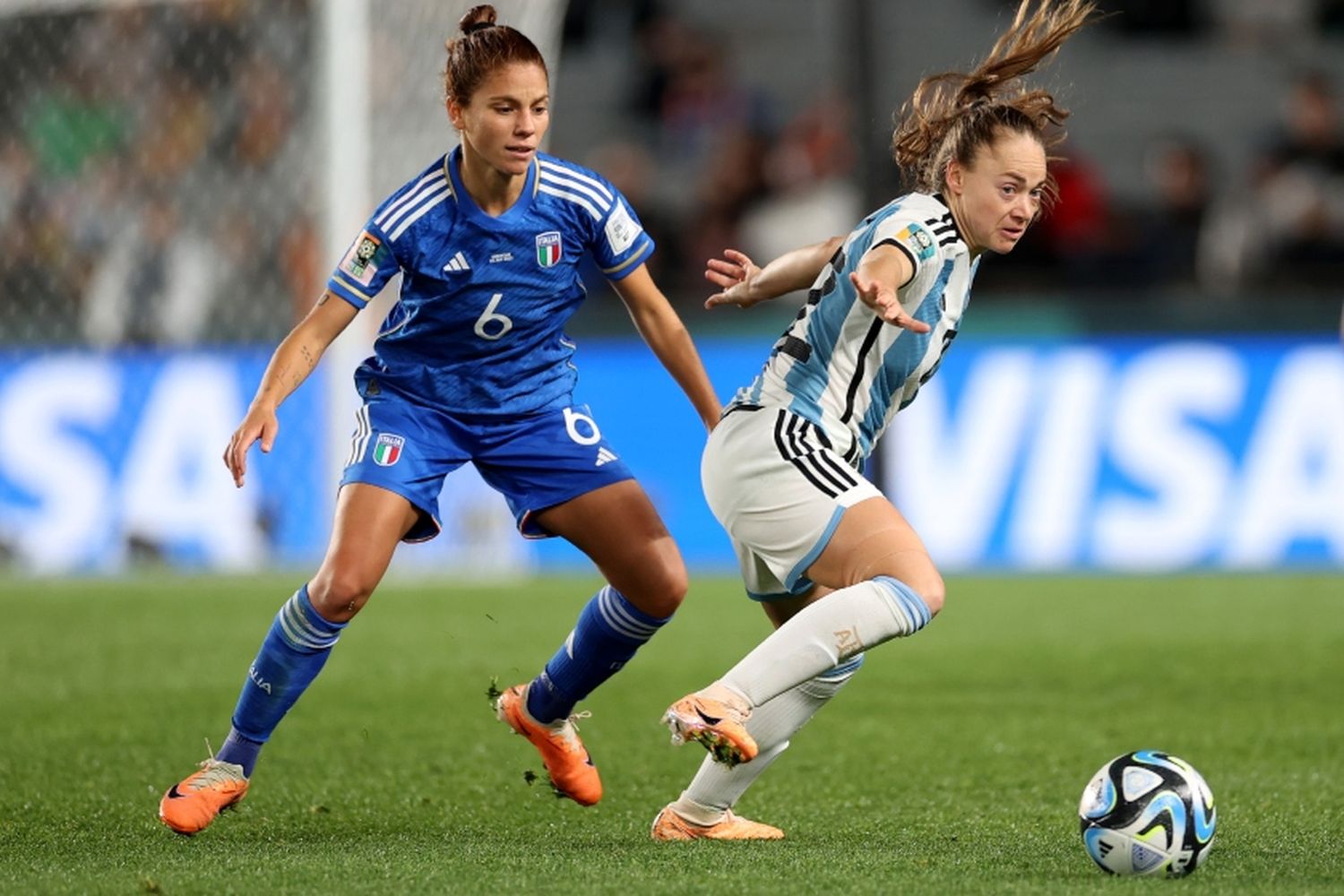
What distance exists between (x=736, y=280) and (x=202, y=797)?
176 cm

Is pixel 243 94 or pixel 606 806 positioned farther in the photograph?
pixel 243 94

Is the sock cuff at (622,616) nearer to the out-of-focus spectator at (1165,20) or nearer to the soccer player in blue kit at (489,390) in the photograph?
the soccer player in blue kit at (489,390)

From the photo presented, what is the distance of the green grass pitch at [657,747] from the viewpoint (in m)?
4.19

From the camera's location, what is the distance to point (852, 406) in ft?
14.9

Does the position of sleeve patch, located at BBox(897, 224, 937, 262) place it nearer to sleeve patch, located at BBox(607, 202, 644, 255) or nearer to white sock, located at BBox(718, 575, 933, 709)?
white sock, located at BBox(718, 575, 933, 709)

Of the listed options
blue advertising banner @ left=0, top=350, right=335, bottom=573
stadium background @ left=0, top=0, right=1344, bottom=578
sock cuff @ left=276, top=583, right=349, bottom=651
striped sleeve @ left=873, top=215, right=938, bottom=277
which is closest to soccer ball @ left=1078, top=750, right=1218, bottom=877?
striped sleeve @ left=873, top=215, right=938, bottom=277

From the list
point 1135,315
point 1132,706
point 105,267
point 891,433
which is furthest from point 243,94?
point 1132,706

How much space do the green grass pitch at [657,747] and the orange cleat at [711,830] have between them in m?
0.07

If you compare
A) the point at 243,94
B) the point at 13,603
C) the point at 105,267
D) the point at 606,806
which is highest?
the point at 243,94

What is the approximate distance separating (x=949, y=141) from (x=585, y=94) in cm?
1310

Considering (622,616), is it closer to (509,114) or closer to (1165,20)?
(509,114)

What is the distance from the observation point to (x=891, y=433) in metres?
12.1

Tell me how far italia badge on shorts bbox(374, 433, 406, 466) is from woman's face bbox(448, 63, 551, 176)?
73 centimetres

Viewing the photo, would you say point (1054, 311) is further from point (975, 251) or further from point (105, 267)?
point (975, 251)
